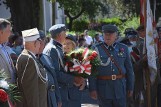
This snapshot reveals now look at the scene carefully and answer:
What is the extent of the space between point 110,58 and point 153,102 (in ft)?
6.44

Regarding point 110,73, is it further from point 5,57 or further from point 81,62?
point 5,57

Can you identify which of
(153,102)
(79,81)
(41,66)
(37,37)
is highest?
(37,37)

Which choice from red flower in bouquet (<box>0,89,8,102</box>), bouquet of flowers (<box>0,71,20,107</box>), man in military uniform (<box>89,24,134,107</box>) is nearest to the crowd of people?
man in military uniform (<box>89,24,134,107</box>)

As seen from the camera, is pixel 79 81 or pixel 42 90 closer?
pixel 42 90

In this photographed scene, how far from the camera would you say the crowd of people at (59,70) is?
5004mm

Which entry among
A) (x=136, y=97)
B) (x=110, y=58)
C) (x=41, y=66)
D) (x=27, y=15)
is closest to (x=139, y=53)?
(x=136, y=97)

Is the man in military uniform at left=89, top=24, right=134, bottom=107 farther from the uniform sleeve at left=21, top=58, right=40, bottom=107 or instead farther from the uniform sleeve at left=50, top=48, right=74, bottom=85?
the uniform sleeve at left=21, top=58, right=40, bottom=107

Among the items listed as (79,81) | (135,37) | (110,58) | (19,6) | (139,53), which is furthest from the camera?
(19,6)

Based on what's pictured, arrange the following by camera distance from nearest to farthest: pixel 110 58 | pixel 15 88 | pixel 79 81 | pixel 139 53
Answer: pixel 15 88 → pixel 79 81 → pixel 110 58 → pixel 139 53

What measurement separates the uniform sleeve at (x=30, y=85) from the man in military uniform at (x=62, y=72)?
102 centimetres

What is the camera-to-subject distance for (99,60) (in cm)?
651

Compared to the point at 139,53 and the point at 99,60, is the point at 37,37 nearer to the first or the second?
the point at 99,60

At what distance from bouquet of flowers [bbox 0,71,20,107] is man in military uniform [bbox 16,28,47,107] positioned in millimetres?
131

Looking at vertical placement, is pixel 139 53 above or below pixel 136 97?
above
